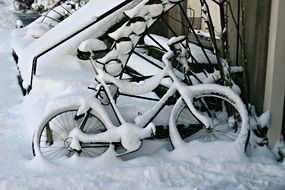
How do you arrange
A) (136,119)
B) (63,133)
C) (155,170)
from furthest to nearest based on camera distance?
(63,133), (136,119), (155,170)

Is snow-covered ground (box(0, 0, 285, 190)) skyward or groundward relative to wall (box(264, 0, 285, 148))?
groundward

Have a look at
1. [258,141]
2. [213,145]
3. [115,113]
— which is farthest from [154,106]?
[258,141]

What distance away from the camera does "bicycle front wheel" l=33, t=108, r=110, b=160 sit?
4660 millimetres

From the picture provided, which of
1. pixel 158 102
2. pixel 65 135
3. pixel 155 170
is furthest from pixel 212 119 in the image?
pixel 65 135

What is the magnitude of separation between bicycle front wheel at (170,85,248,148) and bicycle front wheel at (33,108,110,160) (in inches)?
33.2

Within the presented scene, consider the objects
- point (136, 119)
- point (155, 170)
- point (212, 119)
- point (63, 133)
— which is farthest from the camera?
point (212, 119)

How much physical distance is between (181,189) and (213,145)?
82 centimetres

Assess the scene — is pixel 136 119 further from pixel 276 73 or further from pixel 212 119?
pixel 276 73

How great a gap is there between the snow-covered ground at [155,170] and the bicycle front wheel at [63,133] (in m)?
0.16

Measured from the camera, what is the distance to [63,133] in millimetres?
4926

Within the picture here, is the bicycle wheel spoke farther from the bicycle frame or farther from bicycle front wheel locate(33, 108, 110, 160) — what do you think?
the bicycle frame

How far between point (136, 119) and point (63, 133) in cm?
87

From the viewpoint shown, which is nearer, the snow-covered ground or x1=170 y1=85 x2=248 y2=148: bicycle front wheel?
the snow-covered ground

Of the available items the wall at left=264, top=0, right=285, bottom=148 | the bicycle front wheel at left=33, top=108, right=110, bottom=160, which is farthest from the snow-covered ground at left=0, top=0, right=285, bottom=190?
the wall at left=264, top=0, right=285, bottom=148
